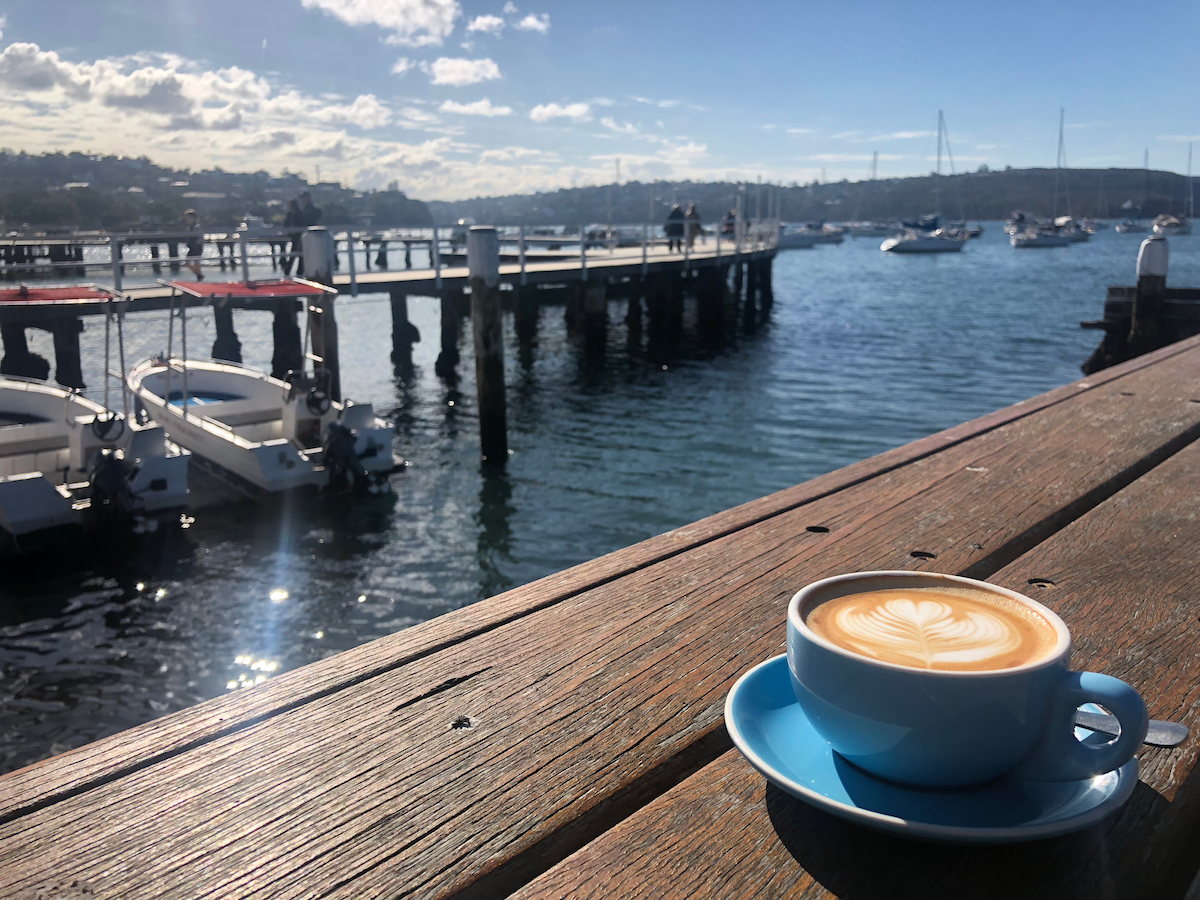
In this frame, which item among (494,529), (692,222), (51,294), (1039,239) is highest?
(1039,239)

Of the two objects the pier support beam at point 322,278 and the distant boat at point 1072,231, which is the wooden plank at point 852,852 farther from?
the distant boat at point 1072,231

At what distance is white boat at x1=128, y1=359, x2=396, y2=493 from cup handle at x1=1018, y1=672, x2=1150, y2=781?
34.0 feet

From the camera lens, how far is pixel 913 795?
90cm

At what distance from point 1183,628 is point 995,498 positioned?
0.76m

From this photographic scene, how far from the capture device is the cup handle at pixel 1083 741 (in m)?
0.82

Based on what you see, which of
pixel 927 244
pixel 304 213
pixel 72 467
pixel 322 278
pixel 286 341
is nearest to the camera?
pixel 72 467

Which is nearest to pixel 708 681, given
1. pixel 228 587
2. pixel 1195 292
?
pixel 228 587

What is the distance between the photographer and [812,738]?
100 centimetres

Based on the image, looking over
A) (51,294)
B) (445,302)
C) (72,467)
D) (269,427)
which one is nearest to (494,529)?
(269,427)

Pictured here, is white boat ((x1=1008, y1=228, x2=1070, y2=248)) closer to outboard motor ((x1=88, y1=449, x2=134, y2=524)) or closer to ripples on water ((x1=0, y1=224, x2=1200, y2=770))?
ripples on water ((x1=0, y1=224, x2=1200, y2=770))

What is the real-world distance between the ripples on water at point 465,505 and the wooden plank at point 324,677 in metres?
5.45

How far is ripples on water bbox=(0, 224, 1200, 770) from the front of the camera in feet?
22.6

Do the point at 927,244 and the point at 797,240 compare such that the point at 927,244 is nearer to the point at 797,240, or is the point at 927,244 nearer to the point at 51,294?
the point at 797,240

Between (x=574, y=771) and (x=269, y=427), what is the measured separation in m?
12.0
